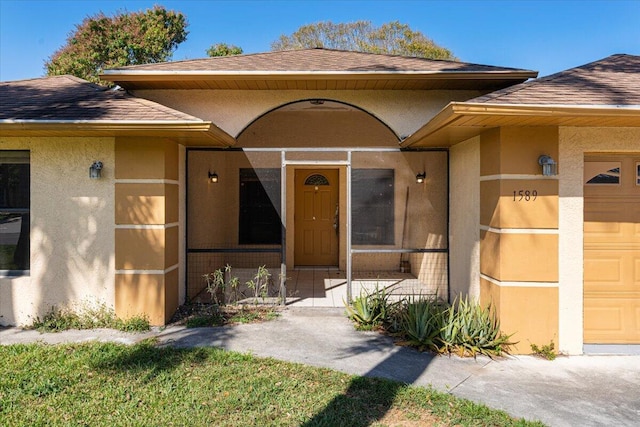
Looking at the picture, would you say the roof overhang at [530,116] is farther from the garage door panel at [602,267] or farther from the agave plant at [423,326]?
the agave plant at [423,326]

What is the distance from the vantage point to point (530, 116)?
459 centimetres

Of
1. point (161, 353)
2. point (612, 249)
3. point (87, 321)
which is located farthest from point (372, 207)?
point (87, 321)

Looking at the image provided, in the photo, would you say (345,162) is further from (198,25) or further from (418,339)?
(198,25)

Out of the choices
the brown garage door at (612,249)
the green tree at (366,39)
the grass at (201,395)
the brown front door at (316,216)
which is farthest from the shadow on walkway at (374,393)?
the green tree at (366,39)

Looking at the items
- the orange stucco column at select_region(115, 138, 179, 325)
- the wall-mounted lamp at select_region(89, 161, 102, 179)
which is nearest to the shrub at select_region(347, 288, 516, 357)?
the orange stucco column at select_region(115, 138, 179, 325)

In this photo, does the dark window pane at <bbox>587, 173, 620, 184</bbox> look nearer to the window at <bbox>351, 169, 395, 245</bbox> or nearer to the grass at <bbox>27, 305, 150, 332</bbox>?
the window at <bbox>351, 169, 395, 245</bbox>

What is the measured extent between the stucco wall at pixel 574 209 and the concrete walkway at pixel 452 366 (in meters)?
0.41

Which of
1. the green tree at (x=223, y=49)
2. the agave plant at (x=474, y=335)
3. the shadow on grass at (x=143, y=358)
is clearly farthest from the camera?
the green tree at (x=223, y=49)

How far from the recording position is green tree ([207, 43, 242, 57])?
22.6 meters

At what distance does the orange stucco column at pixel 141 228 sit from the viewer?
19.5 ft

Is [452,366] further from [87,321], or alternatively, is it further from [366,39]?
[366,39]

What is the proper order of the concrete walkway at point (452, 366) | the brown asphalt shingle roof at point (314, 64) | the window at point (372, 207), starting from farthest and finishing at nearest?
1. the window at point (372, 207)
2. the brown asphalt shingle roof at point (314, 64)
3. the concrete walkway at point (452, 366)

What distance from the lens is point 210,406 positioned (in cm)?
371

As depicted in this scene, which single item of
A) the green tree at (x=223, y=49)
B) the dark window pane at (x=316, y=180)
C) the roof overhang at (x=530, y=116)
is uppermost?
the green tree at (x=223, y=49)
